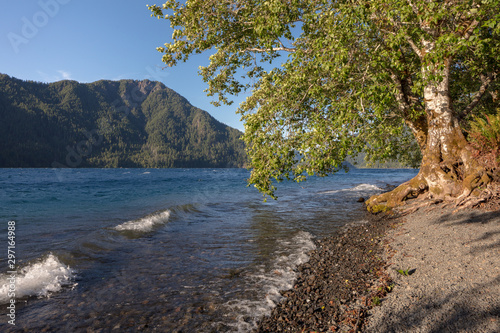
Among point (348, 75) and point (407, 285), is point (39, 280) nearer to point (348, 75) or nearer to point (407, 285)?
point (407, 285)

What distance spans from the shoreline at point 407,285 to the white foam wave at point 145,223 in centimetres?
963

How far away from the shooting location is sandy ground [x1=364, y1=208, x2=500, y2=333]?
3.75 m

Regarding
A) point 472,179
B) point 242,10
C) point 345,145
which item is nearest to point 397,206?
point 472,179

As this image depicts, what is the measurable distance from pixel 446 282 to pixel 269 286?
3711 mm

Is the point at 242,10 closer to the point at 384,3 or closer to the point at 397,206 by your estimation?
the point at 384,3

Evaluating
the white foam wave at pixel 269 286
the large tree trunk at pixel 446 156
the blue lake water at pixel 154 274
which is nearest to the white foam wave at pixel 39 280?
the blue lake water at pixel 154 274

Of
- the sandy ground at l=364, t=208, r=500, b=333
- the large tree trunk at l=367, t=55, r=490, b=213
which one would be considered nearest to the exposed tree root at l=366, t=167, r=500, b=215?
the large tree trunk at l=367, t=55, r=490, b=213

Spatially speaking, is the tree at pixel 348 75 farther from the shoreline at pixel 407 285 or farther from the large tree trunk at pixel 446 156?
the shoreline at pixel 407 285

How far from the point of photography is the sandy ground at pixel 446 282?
12.3ft

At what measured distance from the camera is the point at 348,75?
9.71 meters

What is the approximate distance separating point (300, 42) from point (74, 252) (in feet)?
42.3

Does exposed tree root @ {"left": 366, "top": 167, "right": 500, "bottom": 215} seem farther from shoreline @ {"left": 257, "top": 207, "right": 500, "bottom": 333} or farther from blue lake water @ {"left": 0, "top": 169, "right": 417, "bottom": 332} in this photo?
blue lake water @ {"left": 0, "top": 169, "right": 417, "bottom": 332}

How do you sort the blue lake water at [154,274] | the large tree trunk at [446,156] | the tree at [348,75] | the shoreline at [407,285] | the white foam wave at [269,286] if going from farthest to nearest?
1. the large tree trunk at [446,156]
2. the tree at [348,75]
3. the blue lake water at [154,274]
4. the white foam wave at [269,286]
5. the shoreline at [407,285]

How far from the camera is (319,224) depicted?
1402 cm
